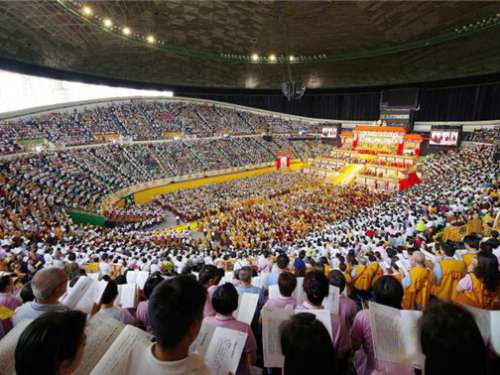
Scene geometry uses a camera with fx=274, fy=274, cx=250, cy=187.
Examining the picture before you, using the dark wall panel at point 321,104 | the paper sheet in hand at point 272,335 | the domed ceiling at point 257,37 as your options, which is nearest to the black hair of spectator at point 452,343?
the paper sheet in hand at point 272,335

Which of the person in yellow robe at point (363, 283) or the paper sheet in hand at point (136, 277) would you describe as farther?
the paper sheet in hand at point (136, 277)

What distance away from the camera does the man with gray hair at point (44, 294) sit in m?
2.49

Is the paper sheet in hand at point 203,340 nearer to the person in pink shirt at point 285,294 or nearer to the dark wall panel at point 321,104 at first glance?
the person in pink shirt at point 285,294

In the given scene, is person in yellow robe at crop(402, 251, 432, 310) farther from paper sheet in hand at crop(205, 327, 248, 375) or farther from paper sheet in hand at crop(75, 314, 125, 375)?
paper sheet in hand at crop(75, 314, 125, 375)

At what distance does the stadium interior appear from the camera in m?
1.87

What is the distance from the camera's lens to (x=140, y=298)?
394cm

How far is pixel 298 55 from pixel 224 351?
33.8 meters

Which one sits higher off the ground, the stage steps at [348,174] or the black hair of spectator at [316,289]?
the black hair of spectator at [316,289]

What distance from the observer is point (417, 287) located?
4328 mm

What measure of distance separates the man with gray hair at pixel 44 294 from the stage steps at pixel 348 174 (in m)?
26.6

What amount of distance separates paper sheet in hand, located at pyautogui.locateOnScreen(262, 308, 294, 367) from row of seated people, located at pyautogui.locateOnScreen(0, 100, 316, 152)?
23.0 m

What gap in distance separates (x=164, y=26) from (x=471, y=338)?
25819 mm

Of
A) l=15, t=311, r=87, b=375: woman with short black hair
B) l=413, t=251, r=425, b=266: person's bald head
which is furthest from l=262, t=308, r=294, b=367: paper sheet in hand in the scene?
l=413, t=251, r=425, b=266: person's bald head

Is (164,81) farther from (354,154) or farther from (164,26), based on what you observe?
(354,154)
